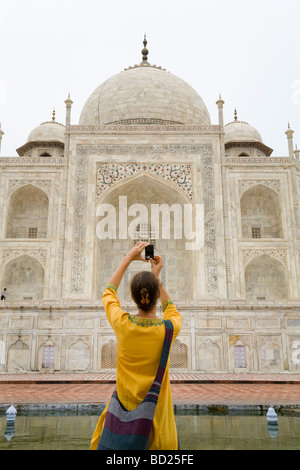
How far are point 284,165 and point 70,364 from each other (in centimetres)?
1132

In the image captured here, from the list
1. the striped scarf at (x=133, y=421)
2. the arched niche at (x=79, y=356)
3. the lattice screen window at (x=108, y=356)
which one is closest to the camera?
the striped scarf at (x=133, y=421)

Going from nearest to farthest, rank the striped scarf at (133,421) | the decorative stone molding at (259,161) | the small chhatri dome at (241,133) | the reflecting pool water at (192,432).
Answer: the striped scarf at (133,421) → the reflecting pool water at (192,432) → the decorative stone molding at (259,161) → the small chhatri dome at (241,133)

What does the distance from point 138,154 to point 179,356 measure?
889cm

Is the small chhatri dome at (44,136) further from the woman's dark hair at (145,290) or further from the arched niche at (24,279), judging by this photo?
the woman's dark hair at (145,290)

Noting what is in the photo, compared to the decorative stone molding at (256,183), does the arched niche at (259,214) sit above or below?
below

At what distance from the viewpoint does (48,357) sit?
10.2 metres

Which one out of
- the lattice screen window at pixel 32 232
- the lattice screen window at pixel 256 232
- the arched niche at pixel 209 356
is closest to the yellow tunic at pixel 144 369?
the arched niche at pixel 209 356

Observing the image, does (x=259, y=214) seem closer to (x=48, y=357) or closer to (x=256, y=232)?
(x=256, y=232)

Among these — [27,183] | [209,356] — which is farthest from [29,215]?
[209,356]

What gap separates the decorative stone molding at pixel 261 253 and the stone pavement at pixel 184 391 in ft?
22.1

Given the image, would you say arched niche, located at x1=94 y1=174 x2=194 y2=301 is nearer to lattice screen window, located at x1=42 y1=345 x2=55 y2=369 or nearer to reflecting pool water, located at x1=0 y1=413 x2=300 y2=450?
lattice screen window, located at x1=42 y1=345 x2=55 y2=369

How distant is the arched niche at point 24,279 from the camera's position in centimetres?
1634

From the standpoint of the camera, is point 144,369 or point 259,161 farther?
point 259,161
